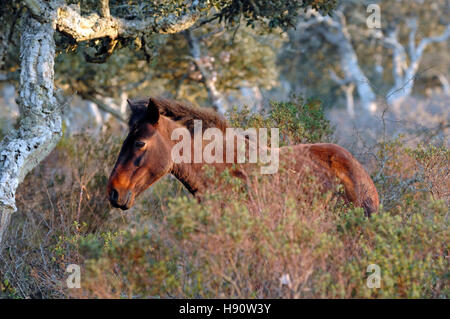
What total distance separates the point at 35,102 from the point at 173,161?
1.85 meters

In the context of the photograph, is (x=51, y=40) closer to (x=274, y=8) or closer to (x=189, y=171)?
(x=189, y=171)

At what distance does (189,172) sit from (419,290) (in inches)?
92.4

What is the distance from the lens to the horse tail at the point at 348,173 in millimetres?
5520

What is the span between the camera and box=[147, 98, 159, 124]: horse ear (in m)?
4.88

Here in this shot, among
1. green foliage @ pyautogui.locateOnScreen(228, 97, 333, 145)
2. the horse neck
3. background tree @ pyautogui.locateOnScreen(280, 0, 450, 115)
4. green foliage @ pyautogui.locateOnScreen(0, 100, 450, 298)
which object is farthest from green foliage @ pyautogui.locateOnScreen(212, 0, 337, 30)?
background tree @ pyautogui.locateOnScreen(280, 0, 450, 115)

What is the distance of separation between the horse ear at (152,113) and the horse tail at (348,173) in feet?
5.61

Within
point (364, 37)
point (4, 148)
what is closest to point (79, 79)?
point (4, 148)

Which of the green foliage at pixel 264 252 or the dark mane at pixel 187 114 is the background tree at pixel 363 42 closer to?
the dark mane at pixel 187 114

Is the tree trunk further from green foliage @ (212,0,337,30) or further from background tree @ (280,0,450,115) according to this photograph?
background tree @ (280,0,450,115)

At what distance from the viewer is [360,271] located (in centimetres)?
410

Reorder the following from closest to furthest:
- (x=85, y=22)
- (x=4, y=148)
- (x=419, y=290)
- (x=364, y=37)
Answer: (x=419, y=290) → (x=4, y=148) → (x=85, y=22) → (x=364, y=37)

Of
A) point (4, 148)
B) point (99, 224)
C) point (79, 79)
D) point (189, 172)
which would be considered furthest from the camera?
point (79, 79)
